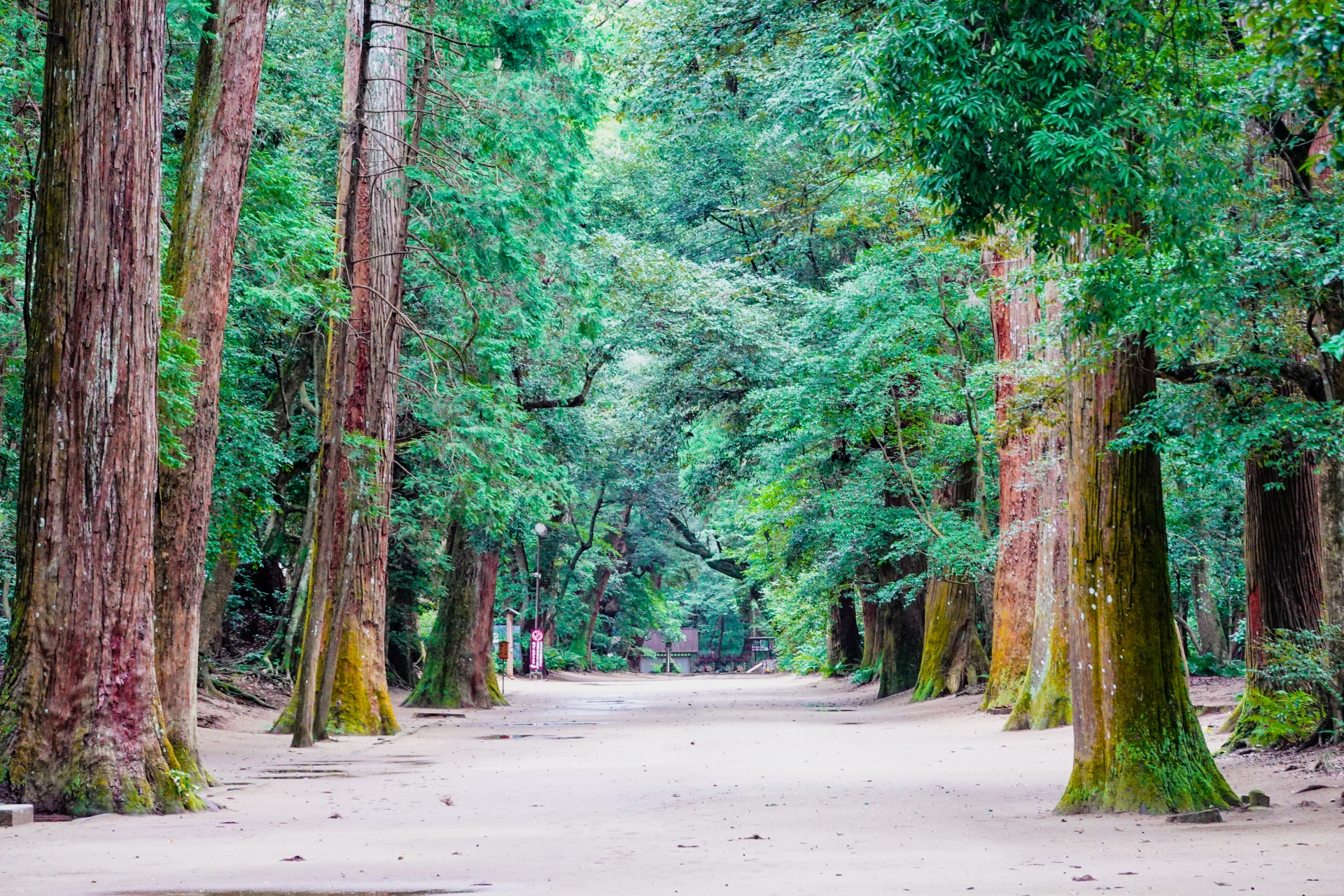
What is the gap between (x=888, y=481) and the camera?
2342 centimetres

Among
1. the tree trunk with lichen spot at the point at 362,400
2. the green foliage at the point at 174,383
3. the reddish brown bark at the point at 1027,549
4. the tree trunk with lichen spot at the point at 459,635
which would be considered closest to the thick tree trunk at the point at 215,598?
the tree trunk with lichen spot at the point at 362,400

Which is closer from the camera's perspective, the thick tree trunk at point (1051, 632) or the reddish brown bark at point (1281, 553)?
the reddish brown bark at point (1281, 553)

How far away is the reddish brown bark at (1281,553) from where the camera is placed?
454 inches

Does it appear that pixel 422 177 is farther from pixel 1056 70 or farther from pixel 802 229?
pixel 1056 70

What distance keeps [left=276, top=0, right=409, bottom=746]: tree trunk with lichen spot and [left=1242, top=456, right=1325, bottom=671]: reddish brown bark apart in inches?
401

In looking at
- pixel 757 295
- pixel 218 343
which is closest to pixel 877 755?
pixel 218 343

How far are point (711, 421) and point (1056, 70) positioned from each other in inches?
799

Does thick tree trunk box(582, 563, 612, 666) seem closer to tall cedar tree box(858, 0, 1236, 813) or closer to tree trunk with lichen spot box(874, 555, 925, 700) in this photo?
tree trunk with lichen spot box(874, 555, 925, 700)

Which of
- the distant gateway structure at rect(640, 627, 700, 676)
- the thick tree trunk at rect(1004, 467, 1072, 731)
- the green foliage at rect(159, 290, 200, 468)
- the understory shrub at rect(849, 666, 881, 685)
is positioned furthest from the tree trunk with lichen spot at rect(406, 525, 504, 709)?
the distant gateway structure at rect(640, 627, 700, 676)

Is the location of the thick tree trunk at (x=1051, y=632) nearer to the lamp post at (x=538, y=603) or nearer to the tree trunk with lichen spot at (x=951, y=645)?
the tree trunk with lichen spot at (x=951, y=645)

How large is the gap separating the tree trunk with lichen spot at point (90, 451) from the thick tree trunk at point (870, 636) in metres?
26.7

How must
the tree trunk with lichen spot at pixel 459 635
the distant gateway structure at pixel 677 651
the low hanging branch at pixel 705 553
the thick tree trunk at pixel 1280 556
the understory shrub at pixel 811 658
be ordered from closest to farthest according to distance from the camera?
the thick tree trunk at pixel 1280 556
the tree trunk with lichen spot at pixel 459 635
the understory shrub at pixel 811 658
the low hanging branch at pixel 705 553
the distant gateway structure at pixel 677 651

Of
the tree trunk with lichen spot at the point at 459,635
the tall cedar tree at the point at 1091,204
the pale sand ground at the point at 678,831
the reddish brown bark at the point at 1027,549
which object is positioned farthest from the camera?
the tree trunk with lichen spot at the point at 459,635

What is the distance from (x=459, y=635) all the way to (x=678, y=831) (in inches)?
685
